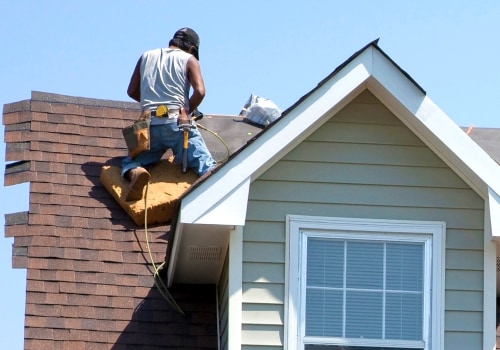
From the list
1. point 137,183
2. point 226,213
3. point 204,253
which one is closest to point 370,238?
point 226,213

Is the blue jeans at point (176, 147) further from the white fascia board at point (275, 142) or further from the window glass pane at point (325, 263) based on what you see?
the window glass pane at point (325, 263)

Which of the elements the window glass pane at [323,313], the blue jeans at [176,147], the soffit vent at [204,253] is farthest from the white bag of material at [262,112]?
the window glass pane at [323,313]

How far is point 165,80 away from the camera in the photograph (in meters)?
12.4

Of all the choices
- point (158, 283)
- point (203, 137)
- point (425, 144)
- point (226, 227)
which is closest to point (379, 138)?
point (425, 144)

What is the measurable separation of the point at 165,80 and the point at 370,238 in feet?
10.9

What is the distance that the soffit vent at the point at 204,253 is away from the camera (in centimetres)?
1030

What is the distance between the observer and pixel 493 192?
9.69 m

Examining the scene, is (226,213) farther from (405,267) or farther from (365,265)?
(405,267)

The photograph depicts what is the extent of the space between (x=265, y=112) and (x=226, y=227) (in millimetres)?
3869

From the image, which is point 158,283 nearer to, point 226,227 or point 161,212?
point 161,212

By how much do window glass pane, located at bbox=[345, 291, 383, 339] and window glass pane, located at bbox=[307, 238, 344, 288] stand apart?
15 centimetres

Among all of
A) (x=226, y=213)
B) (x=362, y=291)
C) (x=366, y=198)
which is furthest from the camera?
(x=366, y=198)

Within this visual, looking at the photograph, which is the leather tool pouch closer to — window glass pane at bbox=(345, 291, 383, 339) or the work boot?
the work boot

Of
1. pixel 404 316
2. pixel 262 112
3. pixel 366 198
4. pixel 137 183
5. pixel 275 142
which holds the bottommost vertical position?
pixel 404 316
